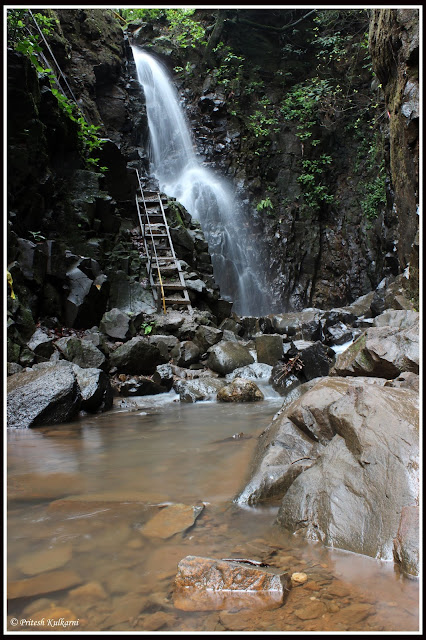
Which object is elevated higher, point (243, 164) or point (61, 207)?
point (243, 164)

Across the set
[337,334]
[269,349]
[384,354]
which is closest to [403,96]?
[337,334]

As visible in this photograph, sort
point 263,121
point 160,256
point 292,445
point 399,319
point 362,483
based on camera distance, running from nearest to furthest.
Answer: point 362,483 < point 292,445 < point 399,319 < point 160,256 < point 263,121

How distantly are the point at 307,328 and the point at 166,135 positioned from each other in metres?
13.0

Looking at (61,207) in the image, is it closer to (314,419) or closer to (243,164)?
(314,419)

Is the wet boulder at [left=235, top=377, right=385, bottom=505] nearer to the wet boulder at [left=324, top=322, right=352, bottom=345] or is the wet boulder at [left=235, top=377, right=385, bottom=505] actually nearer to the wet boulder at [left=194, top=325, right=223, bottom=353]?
the wet boulder at [left=194, top=325, right=223, bottom=353]

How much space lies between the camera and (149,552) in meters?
1.93

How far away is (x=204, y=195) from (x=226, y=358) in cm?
1064

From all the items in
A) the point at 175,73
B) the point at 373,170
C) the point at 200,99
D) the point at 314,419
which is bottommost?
the point at 314,419

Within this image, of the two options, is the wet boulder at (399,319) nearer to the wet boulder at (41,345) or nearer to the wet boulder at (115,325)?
the wet boulder at (115,325)

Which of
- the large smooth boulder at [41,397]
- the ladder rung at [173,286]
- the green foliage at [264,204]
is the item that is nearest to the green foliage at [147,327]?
the ladder rung at [173,286]

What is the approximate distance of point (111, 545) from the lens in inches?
79.2

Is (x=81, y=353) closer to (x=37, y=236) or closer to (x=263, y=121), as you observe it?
(x=37, y=236)

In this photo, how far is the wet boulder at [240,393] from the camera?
622cm

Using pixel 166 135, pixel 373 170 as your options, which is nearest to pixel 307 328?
pixel 373 170
